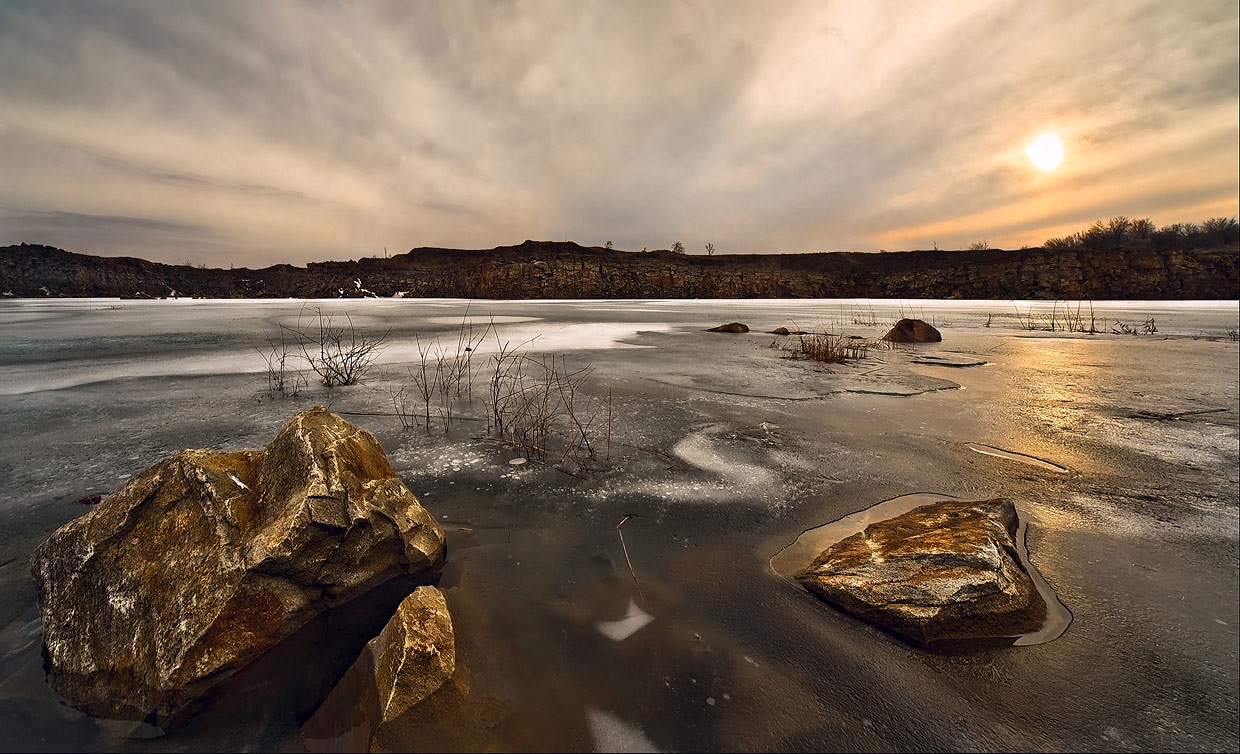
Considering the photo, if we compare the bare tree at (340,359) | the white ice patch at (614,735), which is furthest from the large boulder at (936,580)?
the bare tree at (340,359)

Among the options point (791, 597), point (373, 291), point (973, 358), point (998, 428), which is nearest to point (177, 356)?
point (791, 597)

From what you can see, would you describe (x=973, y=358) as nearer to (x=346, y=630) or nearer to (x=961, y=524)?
(x=961, y=524)

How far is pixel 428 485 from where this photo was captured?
2434mm

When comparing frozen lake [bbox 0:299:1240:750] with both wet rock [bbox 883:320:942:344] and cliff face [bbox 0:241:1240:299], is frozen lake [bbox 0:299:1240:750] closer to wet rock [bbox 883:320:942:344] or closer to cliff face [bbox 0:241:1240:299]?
wet rock [bbox 883:320:942:344]

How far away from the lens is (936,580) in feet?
4.79

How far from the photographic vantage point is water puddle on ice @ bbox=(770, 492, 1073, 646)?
1420mm

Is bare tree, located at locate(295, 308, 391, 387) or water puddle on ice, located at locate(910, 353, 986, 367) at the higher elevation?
bare tree, located at locate(295, 308, 391, 387)

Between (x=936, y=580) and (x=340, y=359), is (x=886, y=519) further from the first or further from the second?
(x=340, y=359)

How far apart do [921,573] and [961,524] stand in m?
0.38

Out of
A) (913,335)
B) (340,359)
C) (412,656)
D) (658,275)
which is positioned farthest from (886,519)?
(658,275)

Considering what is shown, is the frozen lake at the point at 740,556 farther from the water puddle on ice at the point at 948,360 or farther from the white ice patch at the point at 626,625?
the water puddle on ice at the point at 948,360

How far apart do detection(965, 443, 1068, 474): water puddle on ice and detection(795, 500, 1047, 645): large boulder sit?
129cm

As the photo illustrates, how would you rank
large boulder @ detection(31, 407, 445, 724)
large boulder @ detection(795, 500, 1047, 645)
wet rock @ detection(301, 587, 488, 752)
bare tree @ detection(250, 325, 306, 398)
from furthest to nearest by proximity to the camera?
bare tree @ detection(250, 325, 306, 398), large boulder @ detection(795, 500, 1047, 645), large boulder @ detection(31, 407, 445, 724), wet rock @ detection(301, 587, 488, 752)

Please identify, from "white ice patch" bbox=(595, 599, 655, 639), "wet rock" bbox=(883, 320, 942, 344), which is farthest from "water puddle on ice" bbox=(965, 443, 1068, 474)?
"wet rock" bbox=(883, 320, 942, 344)
